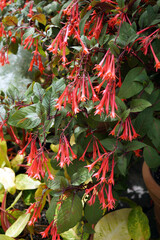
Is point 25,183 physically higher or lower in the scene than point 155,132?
lower

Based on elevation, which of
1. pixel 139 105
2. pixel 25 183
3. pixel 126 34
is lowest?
pixel 25 183

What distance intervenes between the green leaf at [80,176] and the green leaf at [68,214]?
4cm

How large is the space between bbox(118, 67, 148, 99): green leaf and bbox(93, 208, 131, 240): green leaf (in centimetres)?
50

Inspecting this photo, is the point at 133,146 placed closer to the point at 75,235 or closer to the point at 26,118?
the point at 26,118

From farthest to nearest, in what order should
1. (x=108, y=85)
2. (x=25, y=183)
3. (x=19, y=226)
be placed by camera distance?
(x=25, y=183), (x=19, y=226), (x=108, y=85)

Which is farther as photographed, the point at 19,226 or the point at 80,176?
the point at 19,226

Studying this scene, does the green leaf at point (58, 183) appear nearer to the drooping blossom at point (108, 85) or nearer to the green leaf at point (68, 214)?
the green leaf at point (68, 214)

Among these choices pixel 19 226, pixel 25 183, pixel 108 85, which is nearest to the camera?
pixel 108 85

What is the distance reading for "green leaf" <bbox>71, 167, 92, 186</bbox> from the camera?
0.54 meters

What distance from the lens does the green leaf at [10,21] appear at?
740mm

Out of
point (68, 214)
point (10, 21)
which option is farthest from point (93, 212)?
point (10, 21)

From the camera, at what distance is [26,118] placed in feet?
1.79

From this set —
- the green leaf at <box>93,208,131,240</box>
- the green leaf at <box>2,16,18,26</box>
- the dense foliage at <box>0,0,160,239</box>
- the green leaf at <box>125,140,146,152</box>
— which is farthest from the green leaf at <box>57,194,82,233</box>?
the green leaf at <box>2,16,18,26</box>

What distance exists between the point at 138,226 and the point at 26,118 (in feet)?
1.79
